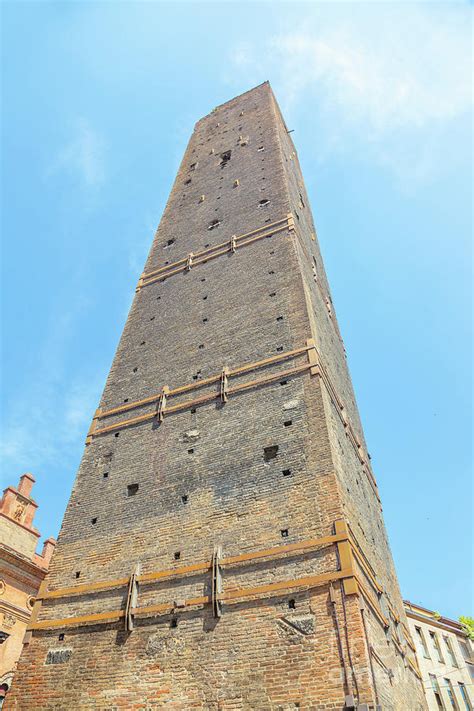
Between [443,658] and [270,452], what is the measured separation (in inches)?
1022

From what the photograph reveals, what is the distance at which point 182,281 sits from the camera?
17781 mm

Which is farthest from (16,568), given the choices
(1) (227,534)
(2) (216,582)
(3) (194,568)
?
(2) (216,582)

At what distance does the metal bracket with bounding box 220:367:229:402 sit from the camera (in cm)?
1255

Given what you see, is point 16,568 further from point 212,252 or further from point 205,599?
point 212,252

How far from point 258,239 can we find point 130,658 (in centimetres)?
1238

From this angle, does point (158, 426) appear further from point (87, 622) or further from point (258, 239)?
point (258, 239)

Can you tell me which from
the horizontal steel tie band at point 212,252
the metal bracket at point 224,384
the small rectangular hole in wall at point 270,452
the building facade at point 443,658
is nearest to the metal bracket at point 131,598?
the small rectangular hole in wall at point 270,452

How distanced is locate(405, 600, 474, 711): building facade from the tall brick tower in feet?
59.0

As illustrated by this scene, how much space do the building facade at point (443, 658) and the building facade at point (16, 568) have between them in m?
19.6

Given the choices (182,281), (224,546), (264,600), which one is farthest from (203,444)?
(182,281)

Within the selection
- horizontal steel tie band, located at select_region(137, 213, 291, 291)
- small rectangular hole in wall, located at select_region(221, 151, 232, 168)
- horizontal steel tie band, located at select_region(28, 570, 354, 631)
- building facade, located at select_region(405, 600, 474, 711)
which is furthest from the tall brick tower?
building facade, located at select_region(405, 600, 474, 711)

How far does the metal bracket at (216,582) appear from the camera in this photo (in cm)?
892

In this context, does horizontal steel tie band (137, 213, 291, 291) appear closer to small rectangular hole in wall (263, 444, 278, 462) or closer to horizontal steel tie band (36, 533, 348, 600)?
small rectangular hole in wall (263, 444, 278, 462)

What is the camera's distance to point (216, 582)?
362 inches
